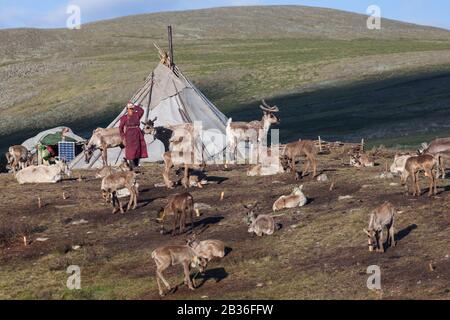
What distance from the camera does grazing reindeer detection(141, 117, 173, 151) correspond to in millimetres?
31469

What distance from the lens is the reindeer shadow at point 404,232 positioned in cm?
1813

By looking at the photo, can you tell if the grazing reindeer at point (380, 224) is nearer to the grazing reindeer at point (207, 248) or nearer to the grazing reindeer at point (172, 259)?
the grazing reindeer at point (207, 248)

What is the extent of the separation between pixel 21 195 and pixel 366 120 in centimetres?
3107

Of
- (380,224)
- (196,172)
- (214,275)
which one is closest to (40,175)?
(196,172)

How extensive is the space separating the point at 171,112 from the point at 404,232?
16244 mm

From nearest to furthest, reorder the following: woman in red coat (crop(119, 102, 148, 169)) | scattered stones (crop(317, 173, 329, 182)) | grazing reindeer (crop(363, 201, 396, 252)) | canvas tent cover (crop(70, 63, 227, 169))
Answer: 1. grazing reindeer (crop(363, 201, 396, 252))
2. scattered stones (crop(317, 173, 329, 182))
3. woman in red coat (crop(119, 102, 148, 169))
4. canvas tent cover (crop(70, 63, 227, 169))

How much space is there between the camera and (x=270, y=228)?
1947 centimetres

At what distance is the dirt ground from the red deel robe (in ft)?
11.7

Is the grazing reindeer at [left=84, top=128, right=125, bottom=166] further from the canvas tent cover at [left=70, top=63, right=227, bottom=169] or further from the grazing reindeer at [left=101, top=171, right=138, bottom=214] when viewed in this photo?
the grazing reindeer at [left=101, top=171, right=138, bottom=214]

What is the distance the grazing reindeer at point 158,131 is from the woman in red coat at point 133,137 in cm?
142

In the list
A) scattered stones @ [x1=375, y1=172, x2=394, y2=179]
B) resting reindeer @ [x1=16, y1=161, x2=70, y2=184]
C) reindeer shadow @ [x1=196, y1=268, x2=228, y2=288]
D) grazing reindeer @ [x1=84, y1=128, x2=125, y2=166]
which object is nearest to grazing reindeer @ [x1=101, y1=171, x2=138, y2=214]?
resting reindeer @ [x1=16, y1=161, x2=70, y2=184]
